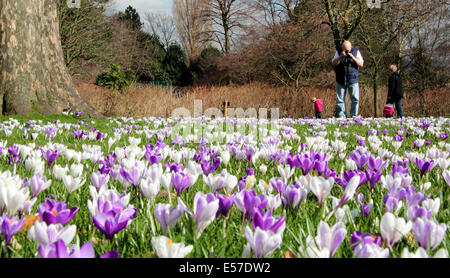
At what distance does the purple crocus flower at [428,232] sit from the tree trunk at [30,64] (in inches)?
322

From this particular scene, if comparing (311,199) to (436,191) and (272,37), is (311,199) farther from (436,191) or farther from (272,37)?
(272,37)

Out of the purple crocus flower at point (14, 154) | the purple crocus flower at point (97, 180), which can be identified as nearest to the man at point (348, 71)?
the purple crocus flower at point (14, 154)

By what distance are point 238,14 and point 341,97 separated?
27062mm

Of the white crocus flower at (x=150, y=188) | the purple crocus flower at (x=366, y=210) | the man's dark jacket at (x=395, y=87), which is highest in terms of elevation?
the man's dark jacket at (x=395, y=87)

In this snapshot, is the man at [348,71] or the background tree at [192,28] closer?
the man at [348,71]

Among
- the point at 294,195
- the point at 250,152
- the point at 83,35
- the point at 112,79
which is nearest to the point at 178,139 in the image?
the point at 250,152

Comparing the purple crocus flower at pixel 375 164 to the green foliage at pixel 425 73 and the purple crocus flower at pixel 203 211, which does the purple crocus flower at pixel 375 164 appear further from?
the green foliage at pixel 425 73

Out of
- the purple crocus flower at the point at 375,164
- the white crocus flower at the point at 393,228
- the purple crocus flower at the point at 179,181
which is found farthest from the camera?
the purple crocus flower at the point at 375,164

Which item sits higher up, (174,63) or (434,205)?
(174,63)

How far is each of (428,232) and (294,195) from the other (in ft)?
1.63

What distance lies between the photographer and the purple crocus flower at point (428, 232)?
98cm

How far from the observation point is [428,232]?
988mm

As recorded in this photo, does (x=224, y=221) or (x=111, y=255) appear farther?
(x=224, y=221)

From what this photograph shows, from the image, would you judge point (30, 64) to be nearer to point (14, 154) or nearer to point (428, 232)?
point (14, 154)
